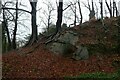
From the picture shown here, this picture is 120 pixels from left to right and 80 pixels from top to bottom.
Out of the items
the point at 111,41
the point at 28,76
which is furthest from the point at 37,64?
the point at 111,41

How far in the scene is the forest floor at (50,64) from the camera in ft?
54.8

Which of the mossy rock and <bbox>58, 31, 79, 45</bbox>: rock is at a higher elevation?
<bbox>58, 31, 79, 45</bbox>: rock

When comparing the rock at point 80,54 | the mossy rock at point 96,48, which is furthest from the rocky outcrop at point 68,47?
the mossy rock at point 96,48

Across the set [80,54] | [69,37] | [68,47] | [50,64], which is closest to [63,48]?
[68,47]

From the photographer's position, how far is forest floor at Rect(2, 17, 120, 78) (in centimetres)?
1670

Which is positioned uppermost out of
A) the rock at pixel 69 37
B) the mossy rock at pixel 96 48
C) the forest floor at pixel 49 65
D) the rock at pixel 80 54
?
the rock at pixel 69 37

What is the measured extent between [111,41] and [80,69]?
582 centimetres

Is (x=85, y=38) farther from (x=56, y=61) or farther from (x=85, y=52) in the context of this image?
(x=56, y=61)

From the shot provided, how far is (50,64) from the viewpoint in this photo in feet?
62.0

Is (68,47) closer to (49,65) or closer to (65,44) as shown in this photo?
(65,44)

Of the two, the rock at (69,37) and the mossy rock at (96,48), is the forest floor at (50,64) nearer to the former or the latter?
the mossy rock at (96,48)

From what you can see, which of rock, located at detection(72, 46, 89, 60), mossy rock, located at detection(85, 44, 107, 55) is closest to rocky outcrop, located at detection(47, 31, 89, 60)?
rock, located at detection(72, 46, 89, 60)

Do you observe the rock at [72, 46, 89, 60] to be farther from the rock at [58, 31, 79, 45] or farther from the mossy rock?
the rock at [58, 31, 79, 45]

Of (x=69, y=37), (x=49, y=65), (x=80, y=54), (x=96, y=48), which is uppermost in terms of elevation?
(x=69, y=37)
